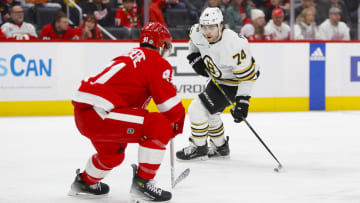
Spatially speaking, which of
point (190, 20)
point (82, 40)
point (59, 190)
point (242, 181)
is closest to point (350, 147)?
point (242, 181)

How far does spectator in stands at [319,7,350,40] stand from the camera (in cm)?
794

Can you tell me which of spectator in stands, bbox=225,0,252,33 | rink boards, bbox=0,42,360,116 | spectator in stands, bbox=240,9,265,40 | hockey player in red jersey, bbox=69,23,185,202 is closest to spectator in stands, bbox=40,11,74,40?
rink boards, bbox=0,42,360,116

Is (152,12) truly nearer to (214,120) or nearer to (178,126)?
(214,120)

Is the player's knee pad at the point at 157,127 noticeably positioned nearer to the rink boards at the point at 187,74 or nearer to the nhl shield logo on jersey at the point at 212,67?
the nhl shield logo on jersey at the point at 212,67

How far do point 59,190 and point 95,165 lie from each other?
0.43m

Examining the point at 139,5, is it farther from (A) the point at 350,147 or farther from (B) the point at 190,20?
(A) the point at 350,147

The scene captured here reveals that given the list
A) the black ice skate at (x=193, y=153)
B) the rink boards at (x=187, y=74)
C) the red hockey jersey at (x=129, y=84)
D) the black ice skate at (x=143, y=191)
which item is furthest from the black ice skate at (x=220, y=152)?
the rink boards at (x=187, y=74)

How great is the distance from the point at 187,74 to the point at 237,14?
3.28 feet

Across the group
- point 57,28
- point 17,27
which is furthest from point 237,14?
point 17,27

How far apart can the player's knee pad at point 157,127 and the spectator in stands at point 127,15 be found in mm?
4564

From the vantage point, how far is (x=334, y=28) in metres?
7.96

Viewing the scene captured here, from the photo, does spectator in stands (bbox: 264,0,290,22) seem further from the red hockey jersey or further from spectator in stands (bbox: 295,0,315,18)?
the red hockey jersey

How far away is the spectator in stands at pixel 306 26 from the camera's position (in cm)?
784

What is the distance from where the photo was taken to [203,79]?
746 cm
